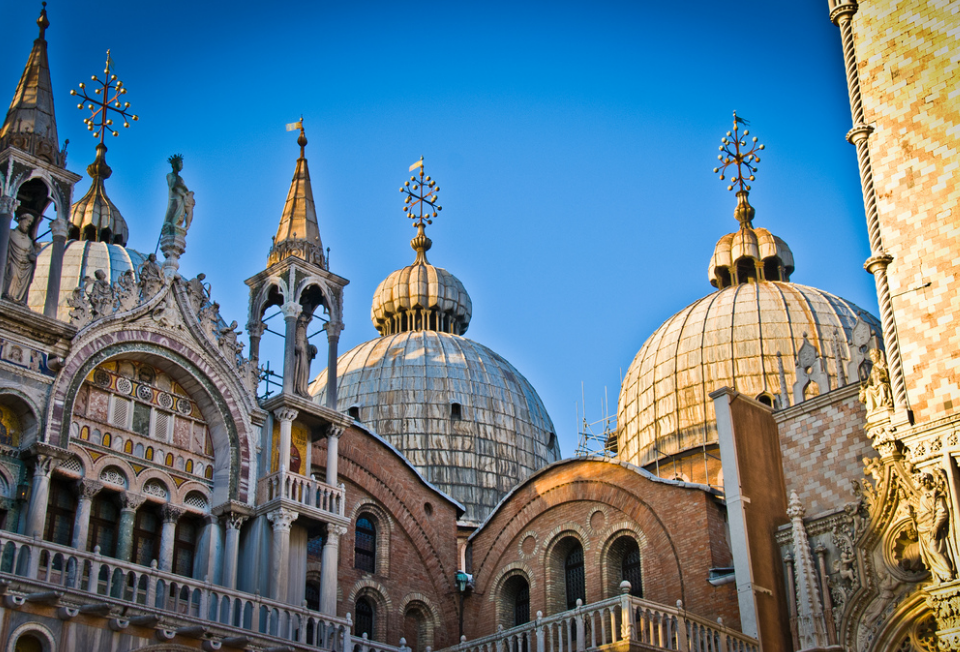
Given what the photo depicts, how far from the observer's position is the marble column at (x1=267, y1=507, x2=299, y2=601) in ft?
68.0

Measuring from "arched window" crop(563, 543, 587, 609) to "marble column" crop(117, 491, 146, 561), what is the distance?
9.59m

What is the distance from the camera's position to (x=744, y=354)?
34812 millimetres

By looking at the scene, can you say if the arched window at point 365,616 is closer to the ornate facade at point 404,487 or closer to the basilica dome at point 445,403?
the ornate facade at point 404,487

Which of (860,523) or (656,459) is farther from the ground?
(656,459)

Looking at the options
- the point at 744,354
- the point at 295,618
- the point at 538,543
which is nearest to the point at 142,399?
the point at 295,618

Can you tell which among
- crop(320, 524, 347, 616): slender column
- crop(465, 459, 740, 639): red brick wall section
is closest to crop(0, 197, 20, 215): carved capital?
crop(320, 524, 347, 616): slender column

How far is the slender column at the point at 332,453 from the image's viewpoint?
22.8 meters

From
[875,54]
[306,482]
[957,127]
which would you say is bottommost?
[306,482]

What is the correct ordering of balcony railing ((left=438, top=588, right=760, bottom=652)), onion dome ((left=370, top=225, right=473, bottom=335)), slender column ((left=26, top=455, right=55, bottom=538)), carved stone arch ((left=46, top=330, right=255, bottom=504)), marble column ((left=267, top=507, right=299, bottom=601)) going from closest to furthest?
1. slender column ((left=26, top=455, right=55, bottom=538))
2. balcony railing ((left=438, top=588, right=760, bottom=652))
3. carved stone arch ((left=46, top=330, right=255, bottom=504))
4. marble column ((left=267, top=507, right=299, bottom=601))
5. onion dome ((left=370, top=225, right=473, bottom=335))

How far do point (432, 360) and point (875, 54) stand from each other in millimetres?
23130

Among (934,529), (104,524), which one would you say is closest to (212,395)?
(104,524)

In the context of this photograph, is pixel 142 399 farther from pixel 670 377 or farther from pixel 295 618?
pixel 670 377

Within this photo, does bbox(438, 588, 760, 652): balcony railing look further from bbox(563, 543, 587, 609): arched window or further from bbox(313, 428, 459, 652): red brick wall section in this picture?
bbox(313, 428, 459, 652): red brick wall section

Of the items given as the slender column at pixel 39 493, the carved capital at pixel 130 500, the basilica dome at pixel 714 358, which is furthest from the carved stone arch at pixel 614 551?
the slender column at pixel 39 493
